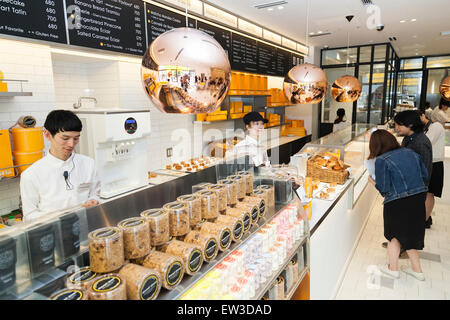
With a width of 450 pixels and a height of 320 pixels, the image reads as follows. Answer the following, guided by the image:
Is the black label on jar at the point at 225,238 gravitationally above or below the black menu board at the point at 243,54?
below

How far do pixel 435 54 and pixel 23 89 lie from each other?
12398mm

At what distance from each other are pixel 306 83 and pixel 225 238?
1.65 metres

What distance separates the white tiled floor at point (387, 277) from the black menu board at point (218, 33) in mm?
3656

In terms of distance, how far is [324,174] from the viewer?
11.5 feet

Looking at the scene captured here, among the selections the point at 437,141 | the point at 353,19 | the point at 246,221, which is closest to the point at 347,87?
the point at 437,141

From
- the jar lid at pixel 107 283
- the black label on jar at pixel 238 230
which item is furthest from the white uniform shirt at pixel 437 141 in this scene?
the jar lid at pixel 107 283

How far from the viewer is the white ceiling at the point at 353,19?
4.55m

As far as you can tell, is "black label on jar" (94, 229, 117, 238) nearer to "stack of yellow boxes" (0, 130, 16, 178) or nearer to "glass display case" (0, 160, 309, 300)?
"glass display case" (0, 160, 309, 300)

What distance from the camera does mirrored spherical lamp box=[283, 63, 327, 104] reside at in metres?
2.56

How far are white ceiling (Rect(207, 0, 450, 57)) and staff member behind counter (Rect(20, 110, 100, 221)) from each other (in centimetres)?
329

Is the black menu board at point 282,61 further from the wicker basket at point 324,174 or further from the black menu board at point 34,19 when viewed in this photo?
the black menu board at point 34,19

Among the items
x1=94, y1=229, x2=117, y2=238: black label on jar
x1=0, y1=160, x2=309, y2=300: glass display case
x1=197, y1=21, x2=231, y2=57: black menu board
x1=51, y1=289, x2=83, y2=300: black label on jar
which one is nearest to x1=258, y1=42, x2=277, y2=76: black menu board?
x1=197, y1=21, x2=231, y2=57: black menu board

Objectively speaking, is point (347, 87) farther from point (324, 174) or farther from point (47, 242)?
point (47, 242)
